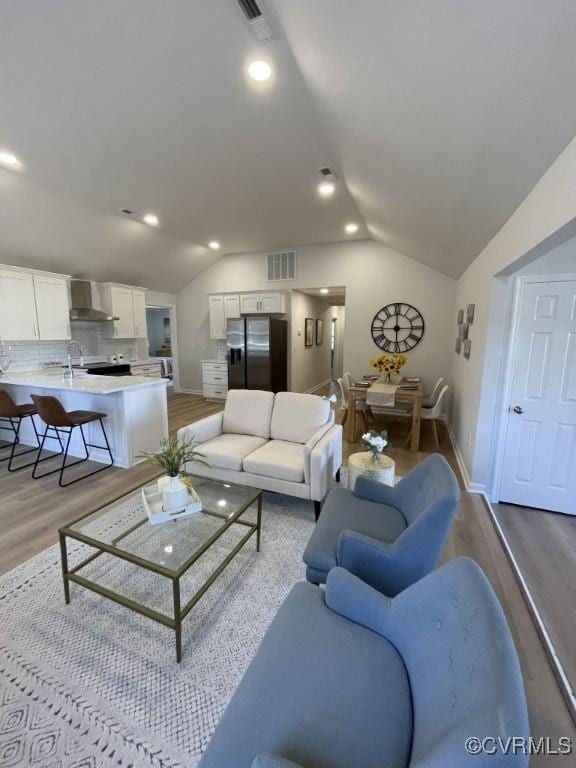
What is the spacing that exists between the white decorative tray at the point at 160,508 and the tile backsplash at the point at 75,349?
4.28 meters

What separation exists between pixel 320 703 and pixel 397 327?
566 centimetres

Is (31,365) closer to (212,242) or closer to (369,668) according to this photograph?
(212,242)

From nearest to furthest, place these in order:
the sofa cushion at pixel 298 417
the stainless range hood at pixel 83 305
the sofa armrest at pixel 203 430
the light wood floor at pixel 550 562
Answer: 1. the light wood floor at pixel 550 562
2. the sofa armrest at pixel 203 430
3. the sofa cushion at pixel 298 417
4. the stainless range hood at pixel 83 305

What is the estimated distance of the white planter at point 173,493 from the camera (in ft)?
6.27

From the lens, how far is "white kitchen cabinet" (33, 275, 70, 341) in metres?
4.81

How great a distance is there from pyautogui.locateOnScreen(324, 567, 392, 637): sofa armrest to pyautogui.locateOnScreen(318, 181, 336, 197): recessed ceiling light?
3.94m

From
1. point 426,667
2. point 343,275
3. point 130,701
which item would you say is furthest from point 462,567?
point 343,275

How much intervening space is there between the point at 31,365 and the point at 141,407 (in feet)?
9.40

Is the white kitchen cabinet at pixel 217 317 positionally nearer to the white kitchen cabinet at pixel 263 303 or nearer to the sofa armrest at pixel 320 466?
the white kitchen cabinet at pixel 263 303

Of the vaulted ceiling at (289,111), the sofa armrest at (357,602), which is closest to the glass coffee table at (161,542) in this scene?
the sofa armrest at (357,602)

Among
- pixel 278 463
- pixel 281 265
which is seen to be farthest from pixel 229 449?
pixel 281 265

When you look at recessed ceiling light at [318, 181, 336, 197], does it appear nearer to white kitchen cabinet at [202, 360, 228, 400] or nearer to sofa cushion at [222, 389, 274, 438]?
sofa cushion at [222, 389, 274, 438]

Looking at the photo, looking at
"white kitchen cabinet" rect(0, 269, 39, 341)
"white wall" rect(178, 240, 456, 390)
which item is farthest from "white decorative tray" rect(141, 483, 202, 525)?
"white wall" rect(178, 240, 456, 390)

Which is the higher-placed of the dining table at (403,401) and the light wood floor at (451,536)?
the dining table at (403,401)
